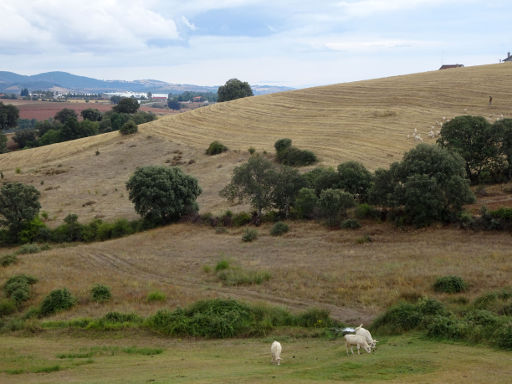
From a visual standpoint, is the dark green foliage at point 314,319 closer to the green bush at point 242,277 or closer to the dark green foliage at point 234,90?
the green bush at point 242,277

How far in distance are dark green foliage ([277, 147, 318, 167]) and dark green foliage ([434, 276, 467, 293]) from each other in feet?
113

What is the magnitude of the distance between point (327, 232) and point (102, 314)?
55.6 feet

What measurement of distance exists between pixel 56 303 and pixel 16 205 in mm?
24468

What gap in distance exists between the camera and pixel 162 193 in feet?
130

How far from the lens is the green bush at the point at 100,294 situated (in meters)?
21.4

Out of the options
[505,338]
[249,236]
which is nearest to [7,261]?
[249,236]

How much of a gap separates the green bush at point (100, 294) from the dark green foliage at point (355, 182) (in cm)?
Answer: 1995

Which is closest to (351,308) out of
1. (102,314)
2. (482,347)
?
(482,347)

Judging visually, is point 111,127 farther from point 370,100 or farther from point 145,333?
point 145,333

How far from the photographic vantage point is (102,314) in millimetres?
19203

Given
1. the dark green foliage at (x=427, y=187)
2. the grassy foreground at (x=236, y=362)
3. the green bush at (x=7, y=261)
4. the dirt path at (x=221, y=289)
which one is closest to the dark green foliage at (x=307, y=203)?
the dark green foliage at (x=427, y=187)

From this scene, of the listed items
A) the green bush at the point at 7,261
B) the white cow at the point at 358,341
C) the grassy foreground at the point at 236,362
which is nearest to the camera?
the grassy foreground at the point at 236,362

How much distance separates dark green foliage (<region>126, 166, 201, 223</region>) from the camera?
40.1 meters

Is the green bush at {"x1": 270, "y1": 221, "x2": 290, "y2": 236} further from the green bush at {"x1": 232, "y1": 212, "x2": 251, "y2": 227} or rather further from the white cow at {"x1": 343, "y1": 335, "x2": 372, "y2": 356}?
the white cow at {"x1": 343, "y1": 335, "x2": 372, "y2": 356}
